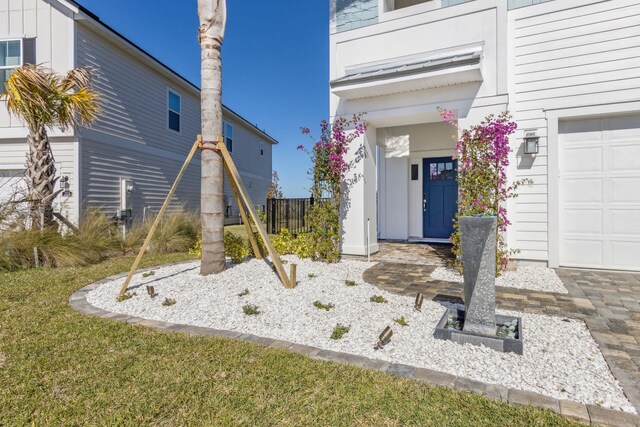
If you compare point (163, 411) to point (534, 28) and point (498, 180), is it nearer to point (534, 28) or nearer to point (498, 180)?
point (498, 180)

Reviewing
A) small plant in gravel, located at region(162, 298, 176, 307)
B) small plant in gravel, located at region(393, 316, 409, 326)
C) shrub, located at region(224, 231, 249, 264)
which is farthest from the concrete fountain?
shrub, located at region(224, 231, 249, 264)

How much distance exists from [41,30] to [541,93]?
449 inches

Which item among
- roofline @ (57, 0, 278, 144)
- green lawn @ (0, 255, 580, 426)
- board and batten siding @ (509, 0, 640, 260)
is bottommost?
green lawn @ (0, 255, 580, 426)

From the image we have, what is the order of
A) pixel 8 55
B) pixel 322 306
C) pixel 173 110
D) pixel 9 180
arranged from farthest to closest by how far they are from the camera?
pixel 173 110, pixel 9 180, pixel 8 55, pixel 322 306

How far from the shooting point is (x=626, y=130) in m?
5.52

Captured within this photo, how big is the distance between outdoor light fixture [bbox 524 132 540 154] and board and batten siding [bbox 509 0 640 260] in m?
0.12

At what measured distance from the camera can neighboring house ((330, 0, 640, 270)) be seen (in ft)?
18.0

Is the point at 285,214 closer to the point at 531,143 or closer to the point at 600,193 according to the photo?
the point at 531,143

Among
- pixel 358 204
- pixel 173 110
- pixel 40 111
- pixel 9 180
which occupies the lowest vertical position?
pixel 358 204

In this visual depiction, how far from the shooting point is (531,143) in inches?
228

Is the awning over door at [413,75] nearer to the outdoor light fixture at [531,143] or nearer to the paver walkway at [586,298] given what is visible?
the outdoor light fixture at [531,143]

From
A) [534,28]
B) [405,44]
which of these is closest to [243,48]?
[405,44]

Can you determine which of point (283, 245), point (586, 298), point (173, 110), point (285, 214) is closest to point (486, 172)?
point (586, 298)

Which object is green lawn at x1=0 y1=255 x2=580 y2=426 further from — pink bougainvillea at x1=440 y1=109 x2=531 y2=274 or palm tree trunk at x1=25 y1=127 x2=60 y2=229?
palm tree trunk at x1=25 y1=127 x2=60 y2=229
